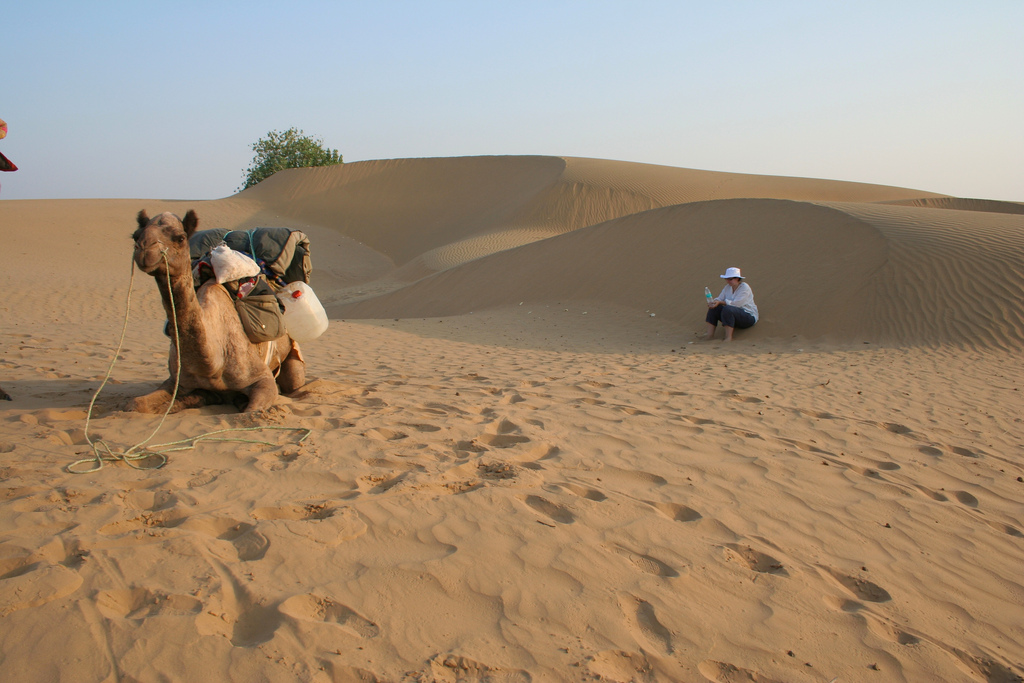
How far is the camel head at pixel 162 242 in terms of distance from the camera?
4098mm

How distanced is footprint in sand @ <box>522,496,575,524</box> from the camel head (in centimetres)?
262

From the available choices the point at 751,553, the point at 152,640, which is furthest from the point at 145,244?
the point at 751,553

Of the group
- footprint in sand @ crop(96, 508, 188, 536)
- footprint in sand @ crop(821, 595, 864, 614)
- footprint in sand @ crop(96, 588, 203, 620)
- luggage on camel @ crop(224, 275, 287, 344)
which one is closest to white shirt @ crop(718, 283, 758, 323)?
luggage on camel @ crop(224, 275, 287, 344)

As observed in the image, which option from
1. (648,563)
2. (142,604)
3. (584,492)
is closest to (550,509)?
(584,492)

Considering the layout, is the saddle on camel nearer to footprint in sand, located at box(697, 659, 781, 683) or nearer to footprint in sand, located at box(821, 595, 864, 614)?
footprint in sand, located at box(697, 659, 781, 683)

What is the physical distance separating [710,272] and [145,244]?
11871 mm

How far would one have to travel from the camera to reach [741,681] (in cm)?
247

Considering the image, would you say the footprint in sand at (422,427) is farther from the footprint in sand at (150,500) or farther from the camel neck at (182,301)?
the footprint in sand at (150,500)

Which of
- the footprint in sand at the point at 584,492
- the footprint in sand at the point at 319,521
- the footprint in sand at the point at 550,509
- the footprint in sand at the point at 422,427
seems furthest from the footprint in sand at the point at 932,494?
the footprint in sand at the point at 319,521

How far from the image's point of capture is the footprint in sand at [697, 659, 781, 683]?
8.12 ft

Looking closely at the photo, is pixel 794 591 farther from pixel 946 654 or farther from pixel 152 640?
pixel 152 640

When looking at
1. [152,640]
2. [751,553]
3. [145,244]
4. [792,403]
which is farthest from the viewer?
[792,403]

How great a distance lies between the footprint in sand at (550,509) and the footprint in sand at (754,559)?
2.57 feet

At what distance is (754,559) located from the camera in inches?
130
